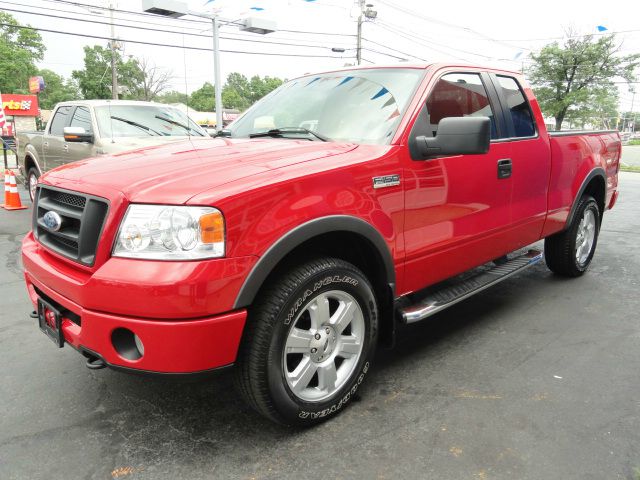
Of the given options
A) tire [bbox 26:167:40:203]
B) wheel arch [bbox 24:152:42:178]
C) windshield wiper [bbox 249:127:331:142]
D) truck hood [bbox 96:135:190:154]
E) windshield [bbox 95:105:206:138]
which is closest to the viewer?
windshield wiper [bbox 249:127:331:142]

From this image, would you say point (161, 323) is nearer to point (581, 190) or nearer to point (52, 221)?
point (52, 221)

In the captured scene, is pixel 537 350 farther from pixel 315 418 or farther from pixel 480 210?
pixel 315 418

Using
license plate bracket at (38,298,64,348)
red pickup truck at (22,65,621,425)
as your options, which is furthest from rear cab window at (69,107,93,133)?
license plate bracket at (38,298,64,348)

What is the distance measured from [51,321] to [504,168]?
2916mm

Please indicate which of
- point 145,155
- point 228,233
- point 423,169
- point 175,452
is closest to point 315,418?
point 175,452

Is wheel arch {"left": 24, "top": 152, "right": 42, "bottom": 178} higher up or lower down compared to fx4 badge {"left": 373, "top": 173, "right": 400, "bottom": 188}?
lower down

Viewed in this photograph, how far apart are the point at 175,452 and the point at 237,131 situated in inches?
89.7

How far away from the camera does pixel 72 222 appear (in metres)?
2.41

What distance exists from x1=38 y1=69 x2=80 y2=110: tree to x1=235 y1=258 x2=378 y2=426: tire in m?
71.3

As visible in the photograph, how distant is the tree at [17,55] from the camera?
5181 centimetres

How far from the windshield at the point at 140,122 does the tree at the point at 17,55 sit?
54.5m

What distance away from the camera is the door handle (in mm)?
3451

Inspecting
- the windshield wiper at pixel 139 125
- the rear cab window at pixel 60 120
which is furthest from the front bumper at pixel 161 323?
the rear cab window at pixel 60 120

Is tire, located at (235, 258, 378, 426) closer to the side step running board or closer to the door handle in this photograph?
the side step running board
